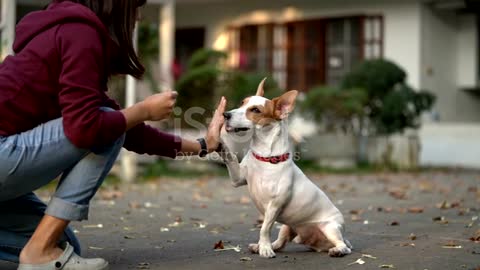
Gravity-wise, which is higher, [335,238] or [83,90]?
[83,90]

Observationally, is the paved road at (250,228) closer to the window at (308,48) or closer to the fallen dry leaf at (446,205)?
the fallen dry leaf at (446,205)

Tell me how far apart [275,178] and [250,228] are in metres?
1.49

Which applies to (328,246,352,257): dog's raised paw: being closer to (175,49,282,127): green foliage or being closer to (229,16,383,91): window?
(175,49,282,127): green foliage

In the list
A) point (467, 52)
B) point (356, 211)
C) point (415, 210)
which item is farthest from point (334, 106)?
point (356, 211)

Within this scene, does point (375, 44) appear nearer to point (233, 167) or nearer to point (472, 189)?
point (472, 189)

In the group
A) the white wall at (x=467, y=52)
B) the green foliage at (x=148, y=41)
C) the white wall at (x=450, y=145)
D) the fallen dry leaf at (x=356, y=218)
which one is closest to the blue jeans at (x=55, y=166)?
the fallen dry leaf at (x=356, y=218)

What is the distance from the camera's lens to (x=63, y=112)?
10.7ft

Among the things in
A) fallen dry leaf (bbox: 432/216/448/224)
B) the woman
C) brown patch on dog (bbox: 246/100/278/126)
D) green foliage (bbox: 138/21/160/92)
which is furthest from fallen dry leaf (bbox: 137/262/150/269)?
green foliage (bbox: 138/21/160/92)

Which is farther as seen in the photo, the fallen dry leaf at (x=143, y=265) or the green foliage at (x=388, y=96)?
the green foliage at (x=388, y=96)

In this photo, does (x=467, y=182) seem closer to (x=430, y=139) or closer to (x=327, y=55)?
(x=430, y=139)

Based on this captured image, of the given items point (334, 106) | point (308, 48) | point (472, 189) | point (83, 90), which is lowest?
point (472, 189)

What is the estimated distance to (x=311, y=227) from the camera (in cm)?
435

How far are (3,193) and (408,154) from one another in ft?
33.9

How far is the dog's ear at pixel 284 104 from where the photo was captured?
4215mm
